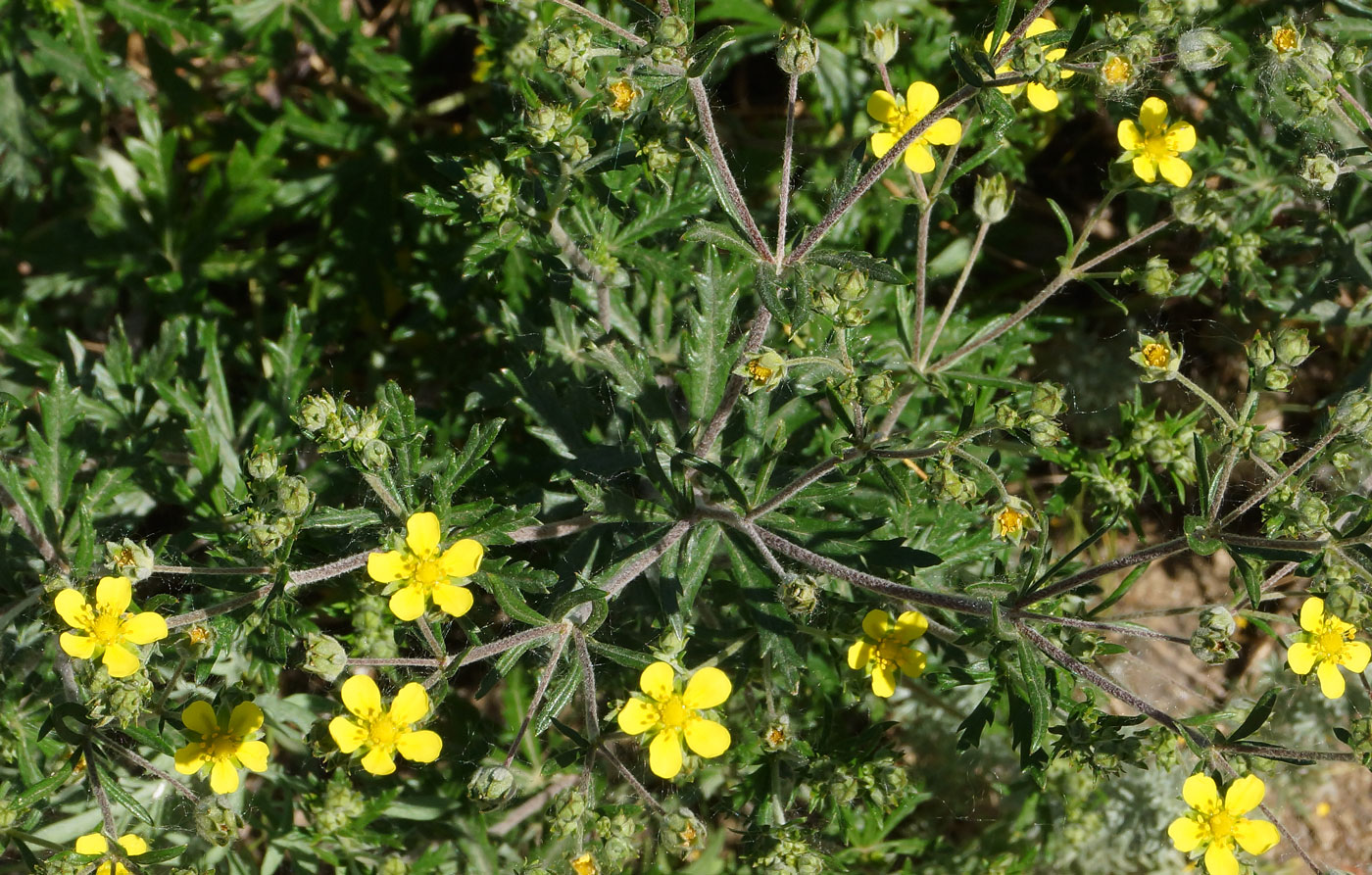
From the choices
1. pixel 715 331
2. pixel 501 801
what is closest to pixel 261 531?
pixel 501 801

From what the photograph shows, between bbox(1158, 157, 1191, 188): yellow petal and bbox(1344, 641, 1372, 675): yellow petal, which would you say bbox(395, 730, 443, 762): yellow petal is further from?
bbox(1158, 157, 1191, 188): yellow petal

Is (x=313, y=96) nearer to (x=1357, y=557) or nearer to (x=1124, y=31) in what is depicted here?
(x=1124, y=31)

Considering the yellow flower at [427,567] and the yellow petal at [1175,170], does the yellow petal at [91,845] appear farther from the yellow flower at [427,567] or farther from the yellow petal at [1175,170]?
the yellow petal at [1175,170]

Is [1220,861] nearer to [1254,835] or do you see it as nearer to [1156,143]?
[1254,835]

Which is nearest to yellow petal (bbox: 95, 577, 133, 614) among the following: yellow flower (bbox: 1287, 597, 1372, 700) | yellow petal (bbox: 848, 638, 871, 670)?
yellow petal (bbox: 848, 638, 871, 670)

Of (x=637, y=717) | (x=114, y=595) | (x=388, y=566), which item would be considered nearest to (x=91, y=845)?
(x=114, y=595)
